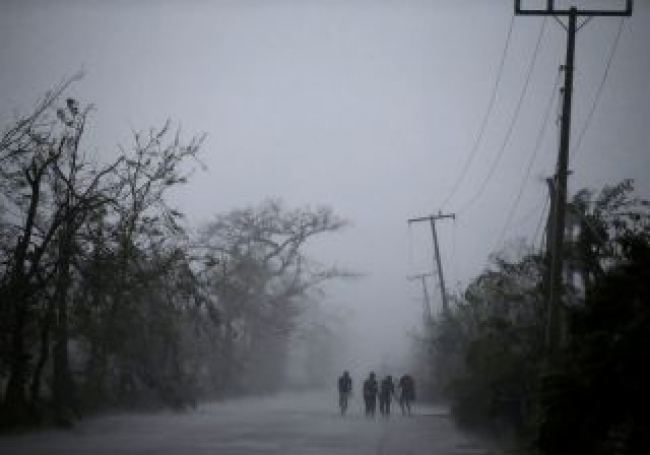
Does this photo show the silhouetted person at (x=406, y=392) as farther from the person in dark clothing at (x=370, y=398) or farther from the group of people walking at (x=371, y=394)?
the person in dark clothing at (x=370, y=398)

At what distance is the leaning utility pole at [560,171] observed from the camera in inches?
742

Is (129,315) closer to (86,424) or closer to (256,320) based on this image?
(86,424)

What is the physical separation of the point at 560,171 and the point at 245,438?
33.0 feet

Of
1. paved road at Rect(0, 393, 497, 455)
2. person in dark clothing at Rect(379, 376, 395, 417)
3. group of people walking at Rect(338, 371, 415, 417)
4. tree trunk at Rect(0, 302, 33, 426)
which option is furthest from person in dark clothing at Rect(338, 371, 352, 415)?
tree trunk at Rect(0, 302, 33, 426)

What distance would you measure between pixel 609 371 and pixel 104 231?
19.3 m

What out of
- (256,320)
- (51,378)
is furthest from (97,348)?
(256,320)

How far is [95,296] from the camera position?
2375 centimetres

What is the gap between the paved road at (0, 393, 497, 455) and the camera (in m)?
17.2

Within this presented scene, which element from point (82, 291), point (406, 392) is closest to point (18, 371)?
point (82, 291)

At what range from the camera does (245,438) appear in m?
20.3

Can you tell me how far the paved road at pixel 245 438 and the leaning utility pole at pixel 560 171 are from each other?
3422 mm

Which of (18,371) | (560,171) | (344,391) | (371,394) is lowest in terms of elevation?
(371,394)

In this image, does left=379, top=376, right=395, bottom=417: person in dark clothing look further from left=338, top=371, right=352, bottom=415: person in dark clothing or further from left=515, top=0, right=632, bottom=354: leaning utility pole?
left=515, top=0, right=632, bottom=354: leaning utility pole

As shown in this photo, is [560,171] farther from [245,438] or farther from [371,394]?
[371,394]
